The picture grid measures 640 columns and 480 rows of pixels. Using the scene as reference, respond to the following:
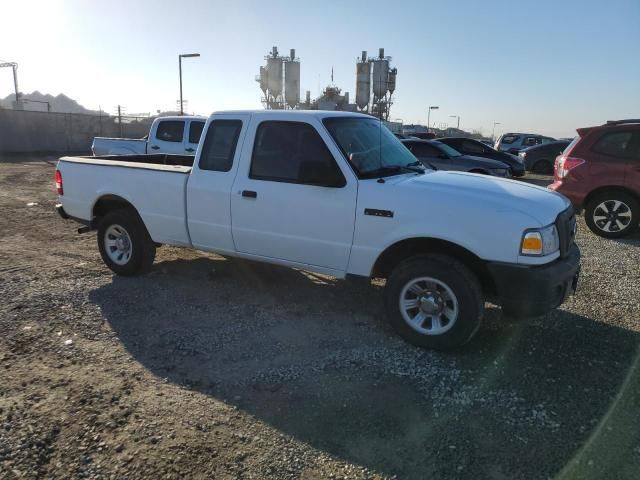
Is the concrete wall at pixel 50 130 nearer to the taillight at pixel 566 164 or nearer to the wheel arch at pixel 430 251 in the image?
the taillight at pixel 566 164

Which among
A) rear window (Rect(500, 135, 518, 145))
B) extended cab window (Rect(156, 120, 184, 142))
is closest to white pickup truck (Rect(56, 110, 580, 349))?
extended cab window (Rect(156, 120, 184, 142))

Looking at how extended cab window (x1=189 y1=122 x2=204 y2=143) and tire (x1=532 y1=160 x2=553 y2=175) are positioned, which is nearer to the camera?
extended cab window (x1=189 y1=122 x2=204 y2=143)

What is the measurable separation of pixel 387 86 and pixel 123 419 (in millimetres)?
45159

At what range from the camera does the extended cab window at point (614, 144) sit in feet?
25.5

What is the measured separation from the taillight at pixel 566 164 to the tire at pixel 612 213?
621 mm

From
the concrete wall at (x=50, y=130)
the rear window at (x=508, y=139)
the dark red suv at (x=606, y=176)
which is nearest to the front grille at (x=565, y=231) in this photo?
the dark red suv at (x=606, y=176)

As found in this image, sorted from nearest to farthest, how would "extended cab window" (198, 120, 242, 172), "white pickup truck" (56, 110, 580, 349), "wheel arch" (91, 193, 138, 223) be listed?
"white pickup truck" (56, 110, 580, 349) → "extended cab window" (198, 120, 242, 172) → "wheel arch" (91, 193, 138, 223)

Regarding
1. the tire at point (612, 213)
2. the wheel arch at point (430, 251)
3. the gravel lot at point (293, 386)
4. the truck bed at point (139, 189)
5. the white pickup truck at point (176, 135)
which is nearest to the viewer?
the gravel lot at point (293, 386)

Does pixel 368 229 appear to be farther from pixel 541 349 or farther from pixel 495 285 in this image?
pixel 541 349

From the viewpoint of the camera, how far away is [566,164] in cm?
814

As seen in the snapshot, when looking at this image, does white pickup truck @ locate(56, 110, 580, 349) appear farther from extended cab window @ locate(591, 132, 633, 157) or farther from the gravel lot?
extended cab window @ locate(591, 132, 633, 157)

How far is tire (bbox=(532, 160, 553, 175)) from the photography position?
19.2 metres

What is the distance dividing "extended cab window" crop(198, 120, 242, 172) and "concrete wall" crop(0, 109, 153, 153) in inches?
992

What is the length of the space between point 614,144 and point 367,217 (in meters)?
5.88
